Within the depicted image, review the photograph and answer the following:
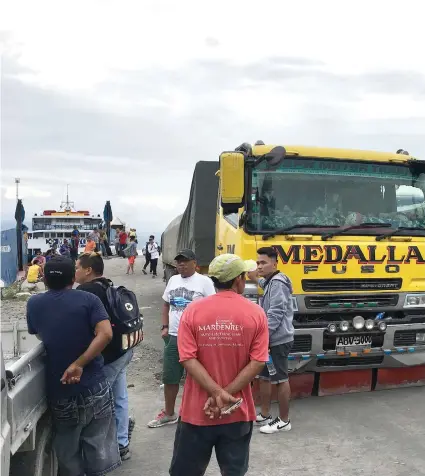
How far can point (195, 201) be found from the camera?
8156mm

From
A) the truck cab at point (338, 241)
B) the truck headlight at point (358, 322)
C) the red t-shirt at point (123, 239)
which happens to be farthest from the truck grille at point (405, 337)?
the red t-shirt at point (123, 239)

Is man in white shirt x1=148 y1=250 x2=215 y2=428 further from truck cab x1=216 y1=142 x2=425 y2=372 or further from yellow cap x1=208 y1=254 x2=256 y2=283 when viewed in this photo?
yellow cap x1=208 y1=254 x2=256 y2=283

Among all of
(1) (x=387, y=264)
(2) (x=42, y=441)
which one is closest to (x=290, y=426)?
(1) (x=387, y=264)

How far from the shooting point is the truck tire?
288 cm

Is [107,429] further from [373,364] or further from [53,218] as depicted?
[53,218]

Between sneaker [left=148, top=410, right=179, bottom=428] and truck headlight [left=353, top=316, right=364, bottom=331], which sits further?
truck headlight [left=353, top=316, right=364, bottom=331]

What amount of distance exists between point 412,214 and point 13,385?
4871mm

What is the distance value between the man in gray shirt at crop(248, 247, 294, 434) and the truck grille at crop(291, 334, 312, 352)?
0.44 meters

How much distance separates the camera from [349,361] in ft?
18.7

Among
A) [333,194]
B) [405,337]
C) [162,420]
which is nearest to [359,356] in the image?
[405,337]

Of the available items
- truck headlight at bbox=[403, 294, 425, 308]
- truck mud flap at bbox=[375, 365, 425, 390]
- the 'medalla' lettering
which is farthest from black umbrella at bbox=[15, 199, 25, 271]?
truck headlight at bbox=[403, 294, 425, 308]

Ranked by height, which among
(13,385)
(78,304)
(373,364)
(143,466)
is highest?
(78,304)

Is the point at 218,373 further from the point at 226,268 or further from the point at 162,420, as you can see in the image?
the point at 162,420

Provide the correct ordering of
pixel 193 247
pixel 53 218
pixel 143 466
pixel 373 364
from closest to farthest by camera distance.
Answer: pixel 143 466 < pixel 373 364 < pixel 193 247 < pixel 53 218
